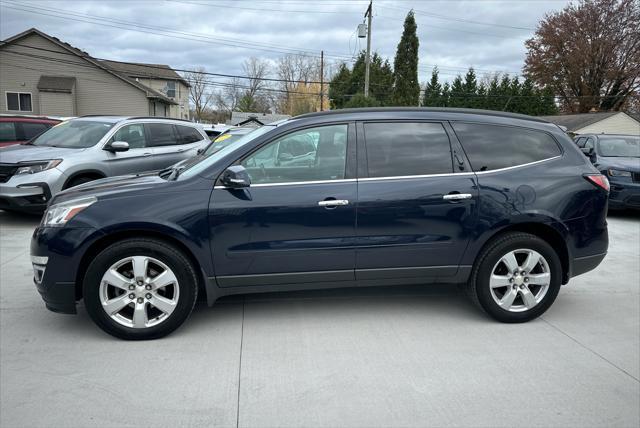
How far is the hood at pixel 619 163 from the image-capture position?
31.6ft

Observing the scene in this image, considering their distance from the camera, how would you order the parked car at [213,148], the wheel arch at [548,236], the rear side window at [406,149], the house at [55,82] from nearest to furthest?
the rear side window at [406,149] < the wheel arch at [548,236] < the parked car at [213,148] < the house at [55,82]

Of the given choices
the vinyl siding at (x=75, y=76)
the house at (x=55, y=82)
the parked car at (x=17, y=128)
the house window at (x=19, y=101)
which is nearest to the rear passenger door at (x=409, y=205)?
the parked car at (x=17, y=128)

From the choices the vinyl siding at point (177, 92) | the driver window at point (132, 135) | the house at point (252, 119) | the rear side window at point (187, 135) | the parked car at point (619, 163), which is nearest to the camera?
the driver window at point (132, 135)

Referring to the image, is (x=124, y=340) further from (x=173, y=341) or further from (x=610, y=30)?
(x=610, y=30)

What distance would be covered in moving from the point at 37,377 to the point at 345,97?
49194mm

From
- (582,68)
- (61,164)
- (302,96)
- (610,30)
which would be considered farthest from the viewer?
(302,96)

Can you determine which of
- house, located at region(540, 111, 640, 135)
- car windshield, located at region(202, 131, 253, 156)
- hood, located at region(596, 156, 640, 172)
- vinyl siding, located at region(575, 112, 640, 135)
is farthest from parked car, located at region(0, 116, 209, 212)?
vinyl siding, located at region(575, 112, 640, 135)

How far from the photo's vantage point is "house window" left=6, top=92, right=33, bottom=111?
31797mm

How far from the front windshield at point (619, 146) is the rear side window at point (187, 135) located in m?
8.67

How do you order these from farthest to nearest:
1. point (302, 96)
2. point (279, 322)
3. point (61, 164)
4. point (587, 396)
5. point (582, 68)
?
point (302, 96), point (582, 68), point (61, 164), point (279, 322), point (587, 396)

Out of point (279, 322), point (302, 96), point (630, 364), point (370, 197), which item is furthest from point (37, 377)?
point (302, 96)

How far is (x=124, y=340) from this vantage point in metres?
3.94

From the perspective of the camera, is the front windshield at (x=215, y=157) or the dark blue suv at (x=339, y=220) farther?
the front windshield at (x=215, y=157)

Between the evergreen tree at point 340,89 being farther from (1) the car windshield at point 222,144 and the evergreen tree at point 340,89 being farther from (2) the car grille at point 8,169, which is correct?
(1) the car windshield at point 222,144
